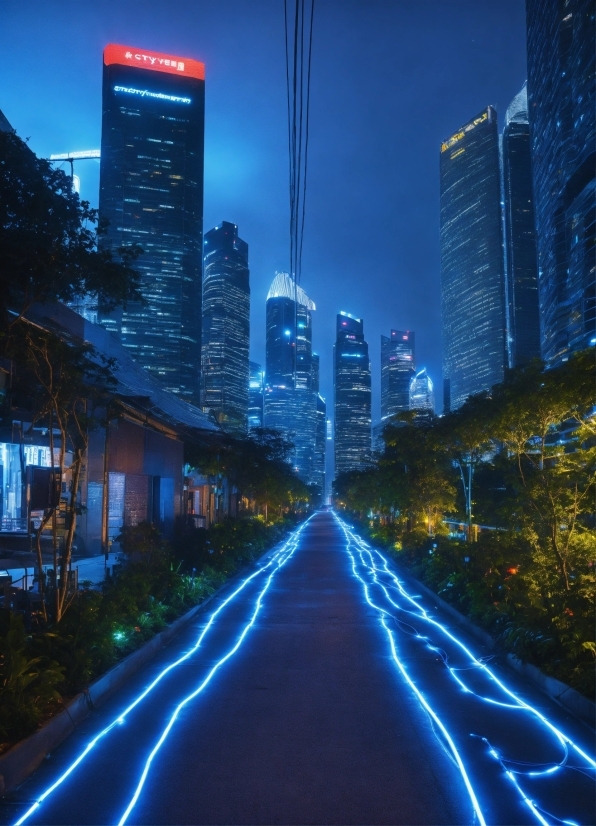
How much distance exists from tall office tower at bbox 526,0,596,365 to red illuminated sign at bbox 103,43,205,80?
76.3 m

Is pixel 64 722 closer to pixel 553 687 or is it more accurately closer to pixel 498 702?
pixel 498 702

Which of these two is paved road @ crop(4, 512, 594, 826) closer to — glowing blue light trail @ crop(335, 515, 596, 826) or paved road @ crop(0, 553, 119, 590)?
glowing blue light trail @ crop(335, 515, 596, 826)

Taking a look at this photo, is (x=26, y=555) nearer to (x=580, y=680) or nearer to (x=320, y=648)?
(x=320, y=648)

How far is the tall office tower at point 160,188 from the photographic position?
451 ft

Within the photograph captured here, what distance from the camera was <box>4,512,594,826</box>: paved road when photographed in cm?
479

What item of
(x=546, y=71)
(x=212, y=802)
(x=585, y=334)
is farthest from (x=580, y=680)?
(x=546, y=71)

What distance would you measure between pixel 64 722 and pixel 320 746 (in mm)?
2406

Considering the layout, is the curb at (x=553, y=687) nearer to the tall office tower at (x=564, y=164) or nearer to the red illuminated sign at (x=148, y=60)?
the tall office tower at (x=564, y=164)

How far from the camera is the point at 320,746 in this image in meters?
5.98

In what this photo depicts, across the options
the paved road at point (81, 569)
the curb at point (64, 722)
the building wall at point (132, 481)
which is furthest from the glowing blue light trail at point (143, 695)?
the building wall at point (132, 481)

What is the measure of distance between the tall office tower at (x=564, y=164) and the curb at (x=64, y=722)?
267 ft

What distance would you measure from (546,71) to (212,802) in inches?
4930

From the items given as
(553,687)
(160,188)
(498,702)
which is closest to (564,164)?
(160,188)

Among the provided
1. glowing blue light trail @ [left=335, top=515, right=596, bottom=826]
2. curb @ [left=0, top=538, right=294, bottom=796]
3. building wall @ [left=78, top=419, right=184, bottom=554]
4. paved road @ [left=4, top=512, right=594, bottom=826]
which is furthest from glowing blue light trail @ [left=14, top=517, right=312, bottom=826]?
building wall @ [left=78, top=419, right=184, bottom=554]
